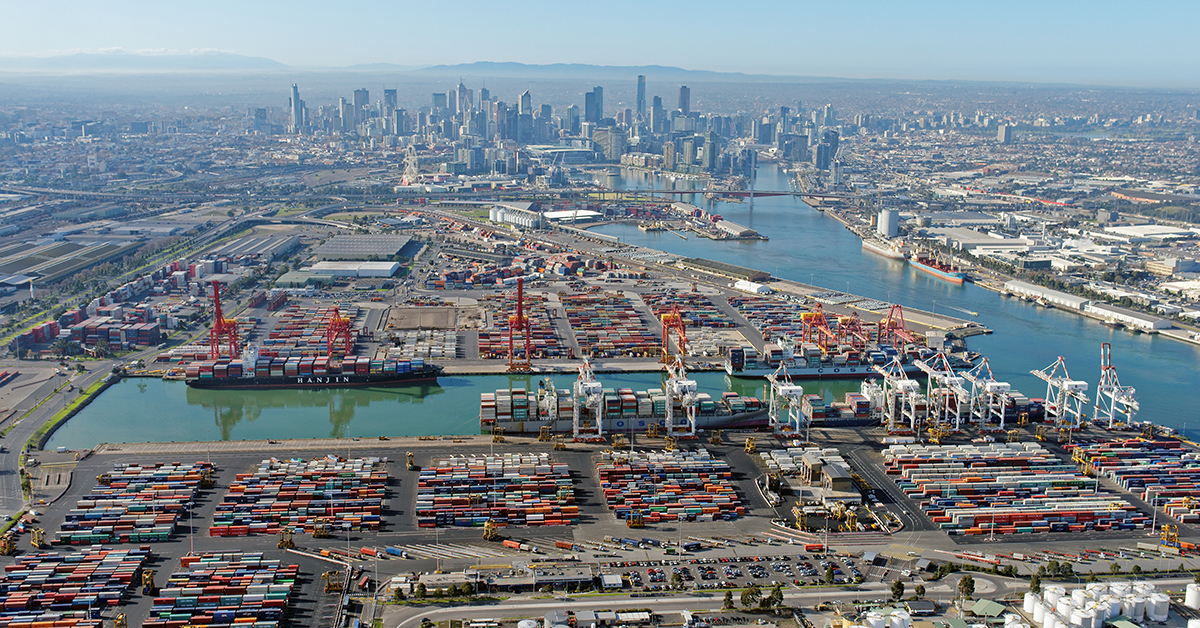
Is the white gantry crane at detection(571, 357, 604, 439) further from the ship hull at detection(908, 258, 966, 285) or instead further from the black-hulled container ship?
the ship hull at detection(908, 258, 966, 285)

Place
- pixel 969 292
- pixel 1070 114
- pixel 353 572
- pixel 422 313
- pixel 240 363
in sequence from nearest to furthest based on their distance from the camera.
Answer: pixel 353 572 < pixel 240 363 < pixel 422 313 < pixel 969 292 < pixel 1070 114

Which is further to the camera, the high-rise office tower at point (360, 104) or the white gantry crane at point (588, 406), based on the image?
the high-rise office tower at point (360, 104)

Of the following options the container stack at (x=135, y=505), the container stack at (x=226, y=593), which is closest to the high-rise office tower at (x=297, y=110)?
the container stack at (x=135, y=505)

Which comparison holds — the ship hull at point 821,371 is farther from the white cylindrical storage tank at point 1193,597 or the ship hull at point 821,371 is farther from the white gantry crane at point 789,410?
the white cylindrical storage tank at point 1193,597

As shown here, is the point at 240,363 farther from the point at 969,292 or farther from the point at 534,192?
the point at 534,192

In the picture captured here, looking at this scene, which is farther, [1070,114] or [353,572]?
[1070,114]

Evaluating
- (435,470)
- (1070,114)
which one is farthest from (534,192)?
(1070,114)
